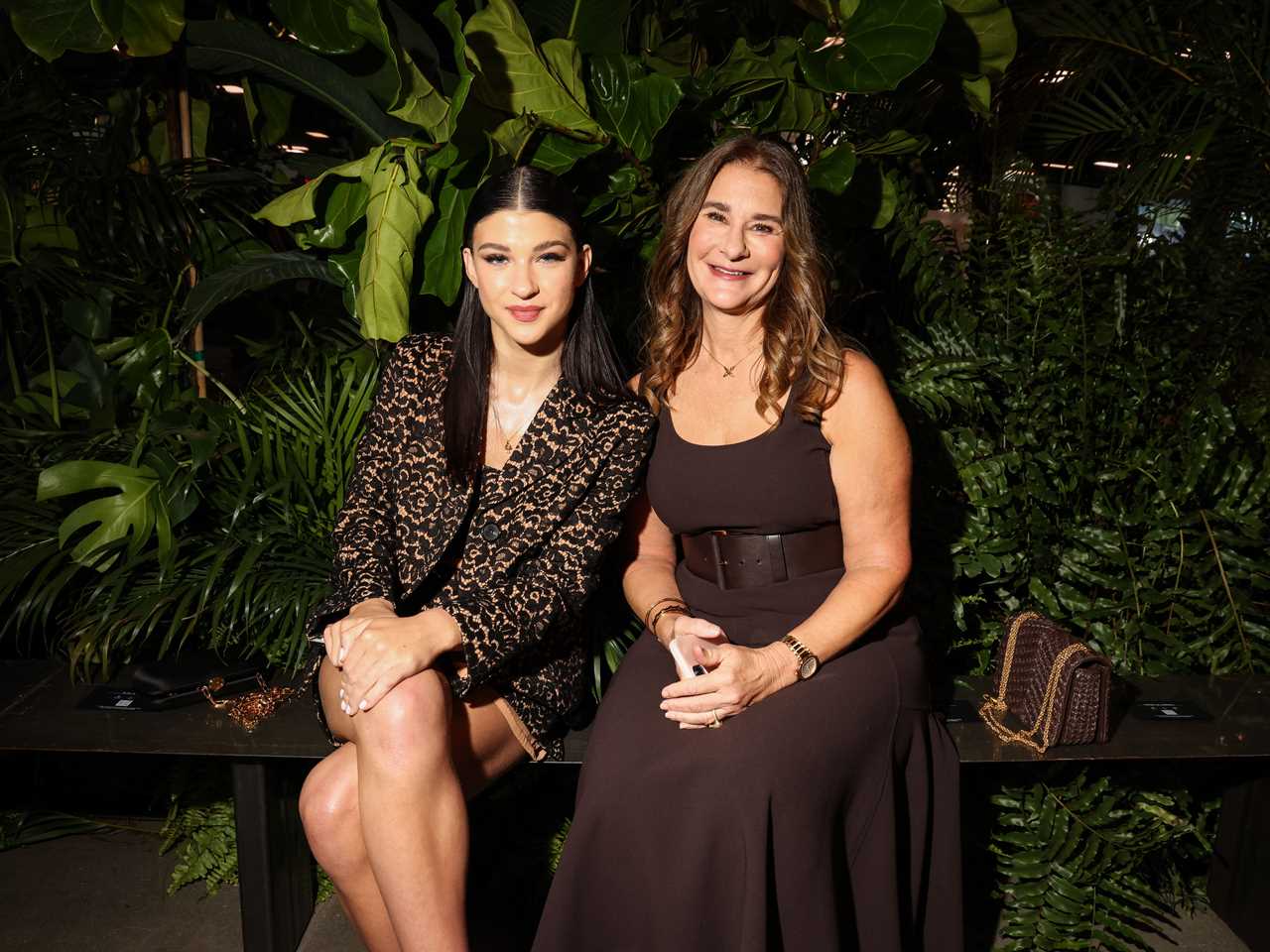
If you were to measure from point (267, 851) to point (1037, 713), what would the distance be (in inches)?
75.5

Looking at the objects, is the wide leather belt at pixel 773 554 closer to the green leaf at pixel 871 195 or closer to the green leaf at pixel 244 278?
the green leaf at pixel 871 195

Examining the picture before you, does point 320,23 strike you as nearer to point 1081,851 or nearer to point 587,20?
point 587,20

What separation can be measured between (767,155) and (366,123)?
4.41 feet

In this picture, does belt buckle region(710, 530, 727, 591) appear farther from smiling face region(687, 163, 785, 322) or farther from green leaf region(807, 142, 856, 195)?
green leaf region(807, 142, 856, 195)

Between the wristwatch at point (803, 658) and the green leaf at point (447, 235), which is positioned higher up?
the green leaf at point (447, 235)

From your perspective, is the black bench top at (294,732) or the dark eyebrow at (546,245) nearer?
the dark eyebrow at (546,245)

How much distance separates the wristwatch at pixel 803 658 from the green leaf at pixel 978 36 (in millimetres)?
1860

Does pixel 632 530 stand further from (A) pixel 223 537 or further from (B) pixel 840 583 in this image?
(A) pixel 223 537

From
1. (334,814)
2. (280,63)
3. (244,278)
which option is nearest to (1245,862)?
(334,814)

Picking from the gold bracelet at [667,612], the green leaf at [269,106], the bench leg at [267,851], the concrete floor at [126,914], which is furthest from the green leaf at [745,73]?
the concrete floor at [126,914]

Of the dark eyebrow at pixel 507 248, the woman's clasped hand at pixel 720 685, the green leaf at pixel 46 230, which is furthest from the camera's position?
the green leaf at pixel 46 230

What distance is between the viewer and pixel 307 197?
2.81m

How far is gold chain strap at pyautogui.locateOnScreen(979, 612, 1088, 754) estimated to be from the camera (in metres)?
2.54

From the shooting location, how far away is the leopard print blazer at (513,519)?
246 cm
